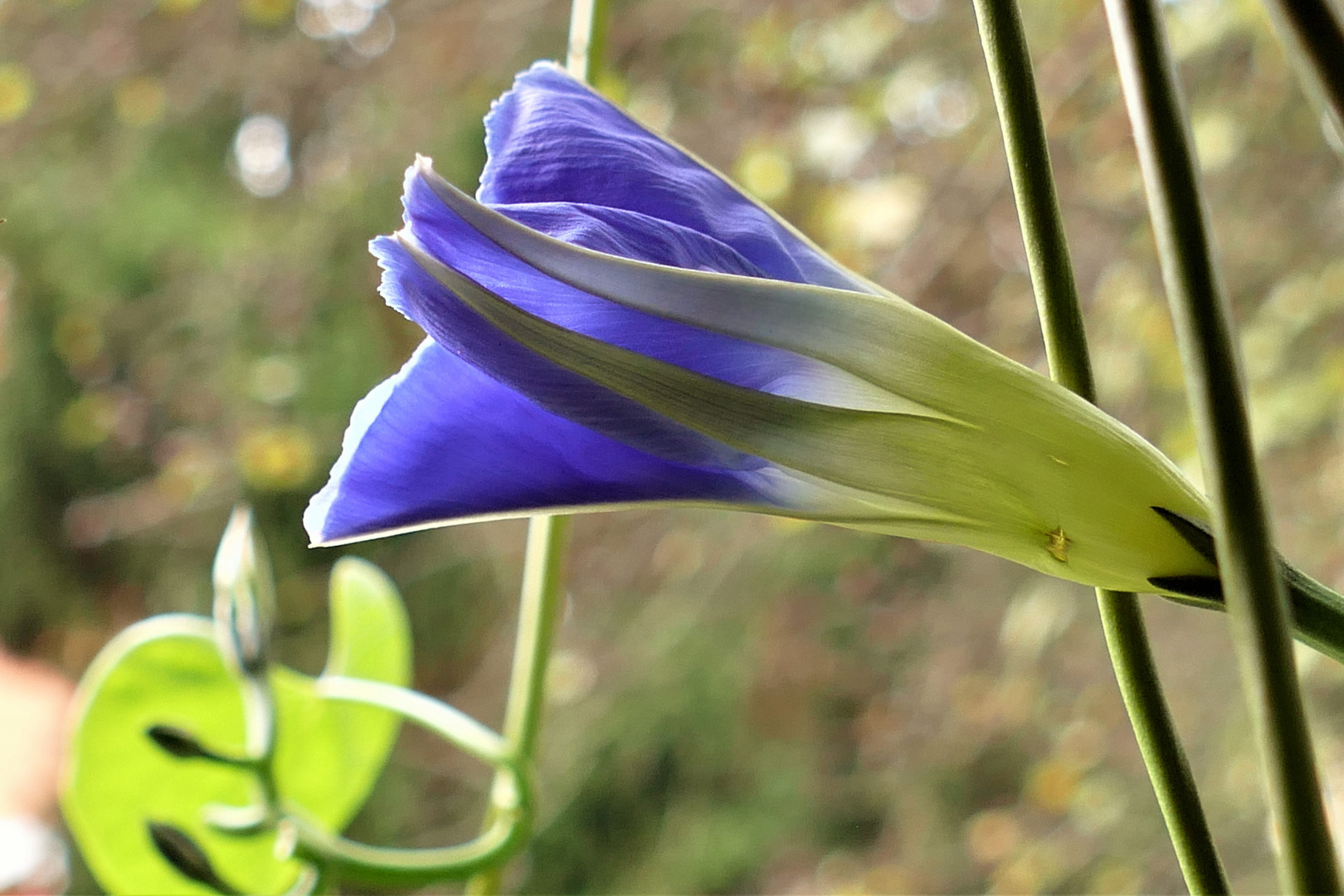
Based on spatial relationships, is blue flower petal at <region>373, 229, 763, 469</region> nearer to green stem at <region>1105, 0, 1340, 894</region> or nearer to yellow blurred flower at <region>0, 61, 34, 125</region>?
green stem at <region>1105, 0, 1340, 894</region>

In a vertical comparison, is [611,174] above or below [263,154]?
below

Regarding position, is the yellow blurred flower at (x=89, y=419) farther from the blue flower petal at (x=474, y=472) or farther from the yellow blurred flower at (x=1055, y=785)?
the blue flower petal at (x=474, y=472)

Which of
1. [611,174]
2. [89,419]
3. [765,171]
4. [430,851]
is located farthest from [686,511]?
[611,174]

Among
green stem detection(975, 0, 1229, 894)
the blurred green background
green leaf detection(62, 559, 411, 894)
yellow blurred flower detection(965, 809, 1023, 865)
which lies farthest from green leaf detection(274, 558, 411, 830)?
yellow blurred flower detection(965, 809, 1023, 865)

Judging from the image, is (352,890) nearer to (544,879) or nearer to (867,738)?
(544,879)

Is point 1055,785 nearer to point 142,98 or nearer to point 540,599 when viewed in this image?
point 540,599

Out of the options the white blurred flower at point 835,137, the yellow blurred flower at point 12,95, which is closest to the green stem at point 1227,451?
the white blurred flower at point 835,137
